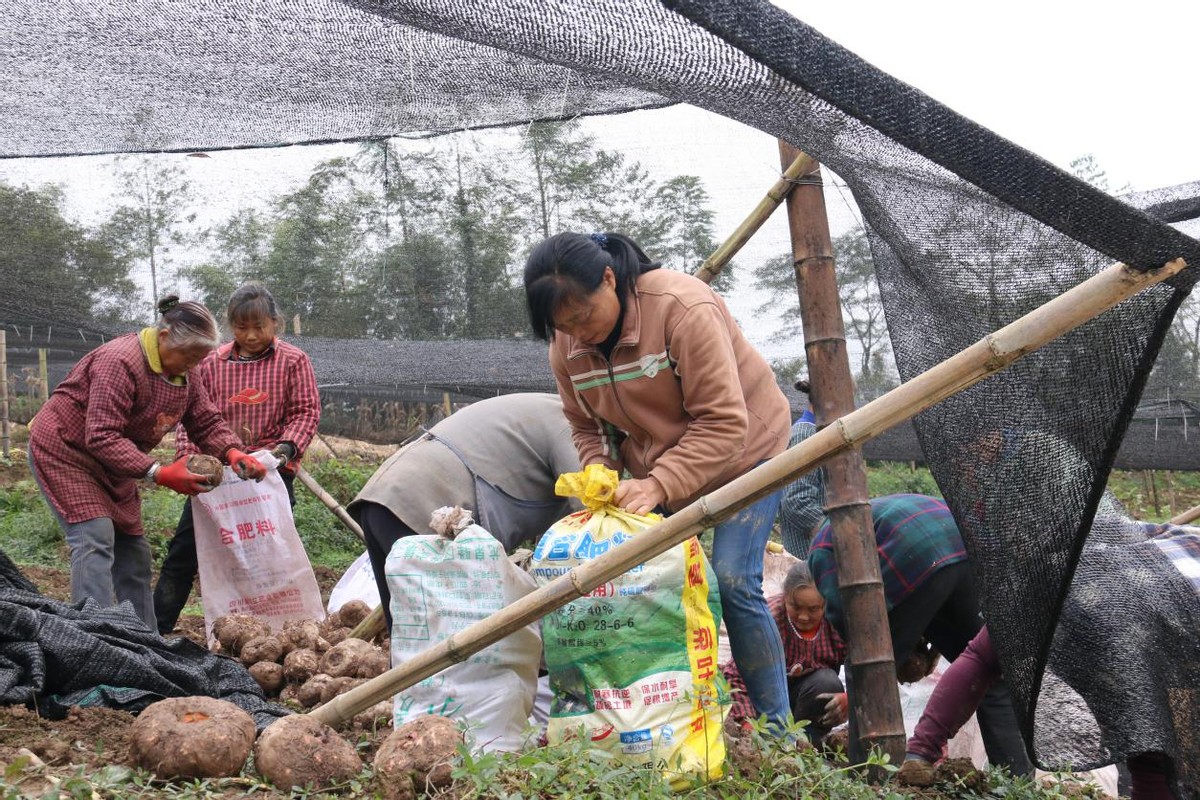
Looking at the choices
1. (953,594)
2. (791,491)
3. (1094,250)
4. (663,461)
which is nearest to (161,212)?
(791,491)

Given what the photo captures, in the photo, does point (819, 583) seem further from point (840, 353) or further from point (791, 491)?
point (791, 491)

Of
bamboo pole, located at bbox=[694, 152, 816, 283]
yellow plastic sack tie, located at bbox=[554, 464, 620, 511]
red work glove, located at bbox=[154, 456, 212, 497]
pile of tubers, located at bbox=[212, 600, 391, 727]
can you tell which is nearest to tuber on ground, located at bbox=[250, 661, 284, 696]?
pile of tubers, located at bbox=[212, 600, 391, 727]

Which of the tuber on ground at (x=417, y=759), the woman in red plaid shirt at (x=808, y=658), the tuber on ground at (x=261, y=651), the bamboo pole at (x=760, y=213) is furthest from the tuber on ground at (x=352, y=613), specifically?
the tuber on ground at (x=417, y=759)

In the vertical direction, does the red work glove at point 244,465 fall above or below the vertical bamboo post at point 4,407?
below

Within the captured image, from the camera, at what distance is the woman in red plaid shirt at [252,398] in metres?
4.68

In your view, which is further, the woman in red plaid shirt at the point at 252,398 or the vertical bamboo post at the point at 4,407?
the vertical bamboo post at the point at 4,407

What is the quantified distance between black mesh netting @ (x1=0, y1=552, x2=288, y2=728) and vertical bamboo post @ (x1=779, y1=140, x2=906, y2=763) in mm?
1645

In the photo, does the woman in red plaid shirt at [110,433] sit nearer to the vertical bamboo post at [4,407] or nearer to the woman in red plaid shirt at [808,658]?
the woman in red plaid shirt at [808,658]

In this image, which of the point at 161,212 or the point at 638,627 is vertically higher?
the point at 161,212

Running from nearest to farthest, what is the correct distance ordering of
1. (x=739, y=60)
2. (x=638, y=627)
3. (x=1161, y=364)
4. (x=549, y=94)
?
(x=739, y=60) < (x=638, y=627) < (x=549, y=94) < (x=1161, y=364)

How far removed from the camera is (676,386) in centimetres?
287

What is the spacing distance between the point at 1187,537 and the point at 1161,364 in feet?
→ 10.9

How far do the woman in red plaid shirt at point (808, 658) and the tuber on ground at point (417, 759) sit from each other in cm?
149

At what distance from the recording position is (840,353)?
3068 millimetres
